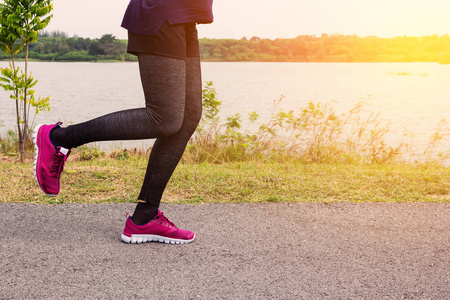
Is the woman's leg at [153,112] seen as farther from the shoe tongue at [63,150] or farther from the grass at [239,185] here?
the grass at [239,185]

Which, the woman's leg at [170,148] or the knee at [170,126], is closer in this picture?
A: the knee at [170,126]

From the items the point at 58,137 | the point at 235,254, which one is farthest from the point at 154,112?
the point at 235,254

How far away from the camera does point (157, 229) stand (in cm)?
269

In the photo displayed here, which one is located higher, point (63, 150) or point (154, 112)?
point (154, 112)

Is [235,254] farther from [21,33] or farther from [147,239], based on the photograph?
[21,33]

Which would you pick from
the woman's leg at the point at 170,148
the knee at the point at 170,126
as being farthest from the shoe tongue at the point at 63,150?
the knee at the point at 170,126

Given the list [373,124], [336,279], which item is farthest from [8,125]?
[336,279]

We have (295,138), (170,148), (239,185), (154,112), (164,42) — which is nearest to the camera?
(164,42)

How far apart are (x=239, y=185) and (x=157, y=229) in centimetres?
149

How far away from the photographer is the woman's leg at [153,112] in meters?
2.34

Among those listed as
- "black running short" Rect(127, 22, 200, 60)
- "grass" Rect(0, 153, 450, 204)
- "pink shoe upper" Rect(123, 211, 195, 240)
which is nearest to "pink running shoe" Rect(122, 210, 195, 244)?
"pink shoe upper" Rect(123, 211, 195, 240)

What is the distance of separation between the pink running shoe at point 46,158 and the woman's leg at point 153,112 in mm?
193

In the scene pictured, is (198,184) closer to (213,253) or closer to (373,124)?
(213,253)

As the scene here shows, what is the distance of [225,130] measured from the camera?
6.55 meters
